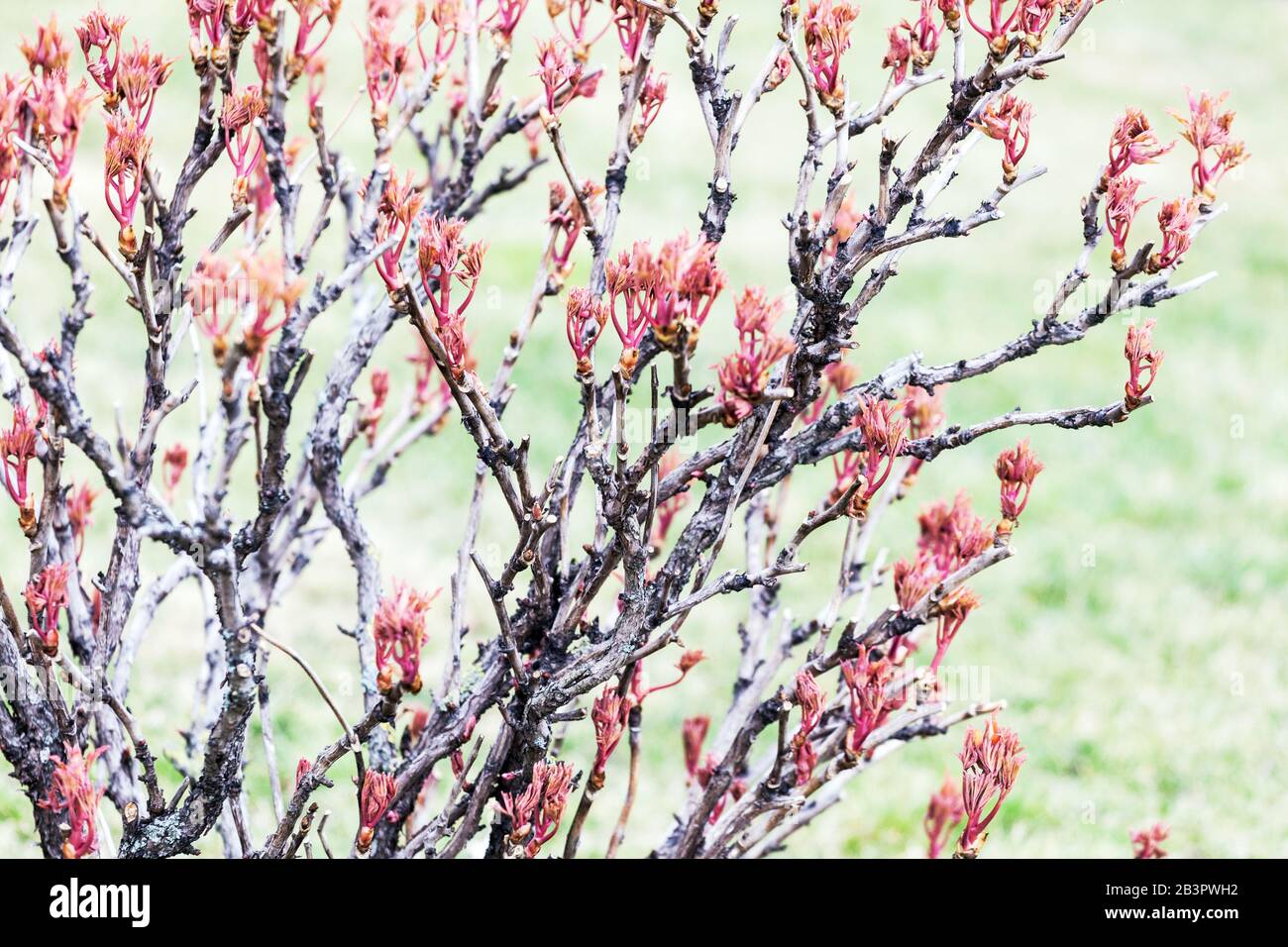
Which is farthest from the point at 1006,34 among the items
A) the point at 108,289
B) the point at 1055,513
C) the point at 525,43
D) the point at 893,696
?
the point at 525,43

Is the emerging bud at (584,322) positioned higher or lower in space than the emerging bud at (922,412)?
lower

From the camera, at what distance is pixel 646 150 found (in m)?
10.1

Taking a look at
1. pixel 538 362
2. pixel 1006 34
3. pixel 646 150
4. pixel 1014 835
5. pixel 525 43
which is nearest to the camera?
pixel 1006 34

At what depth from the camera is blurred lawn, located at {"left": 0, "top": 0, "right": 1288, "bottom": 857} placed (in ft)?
13.2

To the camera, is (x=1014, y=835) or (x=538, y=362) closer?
(x=1014, y=835)

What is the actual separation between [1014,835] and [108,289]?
5.93 m

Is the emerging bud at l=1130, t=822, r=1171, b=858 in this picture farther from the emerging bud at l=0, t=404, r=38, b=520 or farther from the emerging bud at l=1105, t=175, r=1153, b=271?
the emerging bud at l=0, t=404, r=38, b=520

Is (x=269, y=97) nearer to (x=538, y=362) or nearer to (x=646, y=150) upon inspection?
(x=538, y=362)

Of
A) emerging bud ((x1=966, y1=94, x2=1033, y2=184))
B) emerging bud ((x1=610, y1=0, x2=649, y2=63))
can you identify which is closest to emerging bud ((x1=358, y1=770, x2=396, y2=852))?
emerging bud ((x1=610, y1=0, x2=649, y2=63))

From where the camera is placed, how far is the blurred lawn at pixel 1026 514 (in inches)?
158

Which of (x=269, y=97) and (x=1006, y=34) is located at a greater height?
(x=269, y=97)

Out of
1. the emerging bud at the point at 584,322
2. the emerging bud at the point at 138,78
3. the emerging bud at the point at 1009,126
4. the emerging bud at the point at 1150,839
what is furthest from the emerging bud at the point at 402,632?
the emerging bud at the point at 1150,839

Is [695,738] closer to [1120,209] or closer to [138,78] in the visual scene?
[1120,209]

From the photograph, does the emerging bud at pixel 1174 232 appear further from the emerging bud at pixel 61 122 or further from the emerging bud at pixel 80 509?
the emerging bud at pixel 80 509
